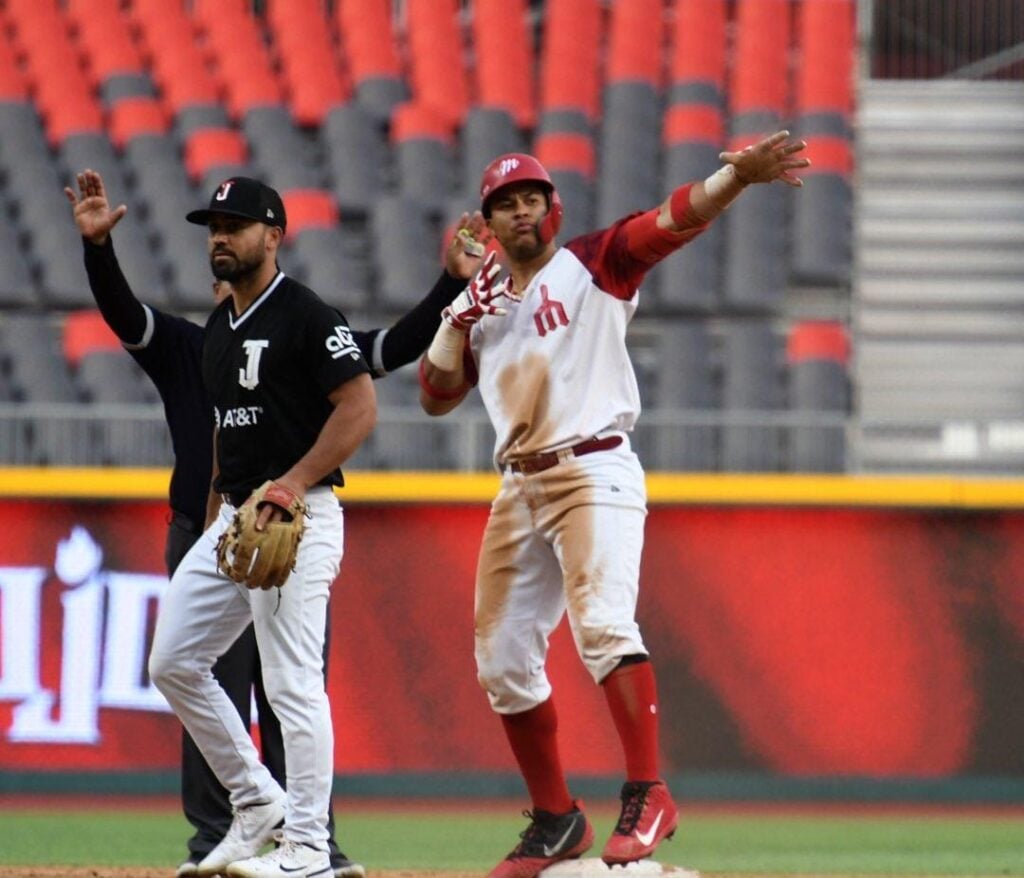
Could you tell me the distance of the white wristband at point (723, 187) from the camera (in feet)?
17.2

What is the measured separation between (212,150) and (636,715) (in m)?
10.9

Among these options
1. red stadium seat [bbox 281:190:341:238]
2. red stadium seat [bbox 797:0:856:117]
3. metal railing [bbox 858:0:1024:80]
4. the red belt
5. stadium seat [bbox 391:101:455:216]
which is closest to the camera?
the red belt

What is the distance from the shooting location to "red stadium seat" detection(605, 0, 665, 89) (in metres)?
16.0

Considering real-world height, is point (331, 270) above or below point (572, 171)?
below

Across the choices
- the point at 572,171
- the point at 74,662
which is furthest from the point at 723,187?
the point at 572,171

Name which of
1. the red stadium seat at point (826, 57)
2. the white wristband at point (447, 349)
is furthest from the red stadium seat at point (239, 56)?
the white wristband at point (447, 349)

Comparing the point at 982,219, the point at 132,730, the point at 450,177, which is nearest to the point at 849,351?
the point at 982,219

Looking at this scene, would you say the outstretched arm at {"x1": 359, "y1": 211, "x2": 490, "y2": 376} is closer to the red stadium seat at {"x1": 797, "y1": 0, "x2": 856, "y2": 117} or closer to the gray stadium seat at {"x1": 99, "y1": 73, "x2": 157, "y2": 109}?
the red stadium seat at {"x1": 797, "y1": 0, "x2": 856, "y2": 117}

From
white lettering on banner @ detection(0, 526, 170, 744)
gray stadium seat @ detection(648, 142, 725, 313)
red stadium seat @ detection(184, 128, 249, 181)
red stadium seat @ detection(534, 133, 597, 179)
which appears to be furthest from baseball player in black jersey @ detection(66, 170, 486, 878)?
red stadium seat @ detection(184, 128, 249, 181)

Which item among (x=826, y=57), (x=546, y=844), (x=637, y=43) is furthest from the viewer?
(x=637, y=43)

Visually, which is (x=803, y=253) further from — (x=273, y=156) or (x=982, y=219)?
(x=273, y=156)

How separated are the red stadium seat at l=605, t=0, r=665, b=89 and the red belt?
10.8 m

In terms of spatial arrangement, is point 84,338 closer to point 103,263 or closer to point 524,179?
point 103,263

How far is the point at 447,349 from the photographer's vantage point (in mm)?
5746
